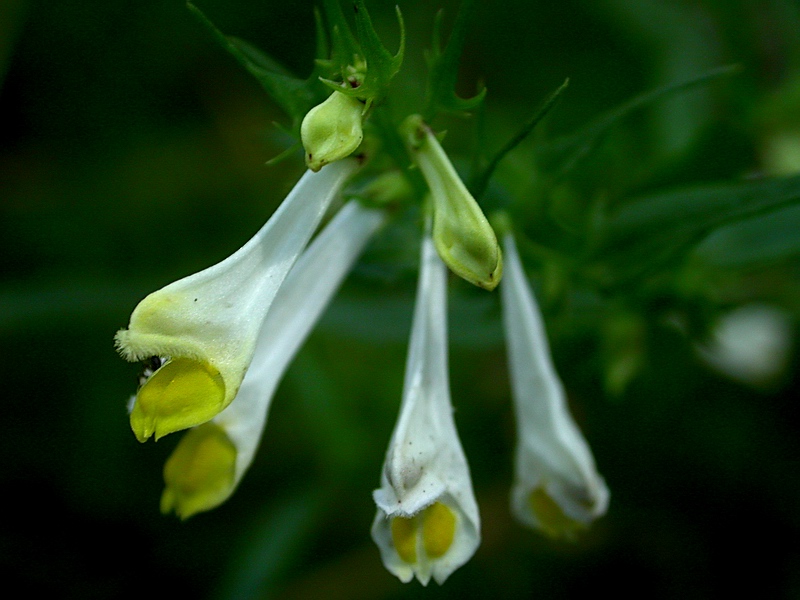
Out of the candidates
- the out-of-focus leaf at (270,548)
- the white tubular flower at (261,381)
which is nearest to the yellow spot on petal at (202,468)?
the white tubular flower at (261,381)

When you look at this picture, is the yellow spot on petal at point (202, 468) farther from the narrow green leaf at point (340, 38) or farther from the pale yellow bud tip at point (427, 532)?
the narrow green leaf at point (340, 38)

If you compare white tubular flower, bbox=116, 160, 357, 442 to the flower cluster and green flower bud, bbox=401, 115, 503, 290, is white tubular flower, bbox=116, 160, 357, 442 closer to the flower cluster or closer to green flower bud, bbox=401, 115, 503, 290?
the flower cluster

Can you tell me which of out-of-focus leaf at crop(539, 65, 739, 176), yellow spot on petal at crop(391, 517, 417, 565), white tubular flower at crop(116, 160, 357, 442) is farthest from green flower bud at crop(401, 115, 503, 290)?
yellow spot on petal at crop(391, 517, 417, 565)

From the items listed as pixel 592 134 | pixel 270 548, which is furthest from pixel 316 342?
pixel 592 134

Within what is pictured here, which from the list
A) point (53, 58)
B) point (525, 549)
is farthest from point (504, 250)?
point (53, 58)

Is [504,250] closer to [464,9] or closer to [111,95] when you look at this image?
[464,9]

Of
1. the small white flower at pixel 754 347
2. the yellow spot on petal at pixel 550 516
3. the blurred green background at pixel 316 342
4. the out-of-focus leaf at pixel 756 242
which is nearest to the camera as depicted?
the yellow spot on petal at pixel 550 516
